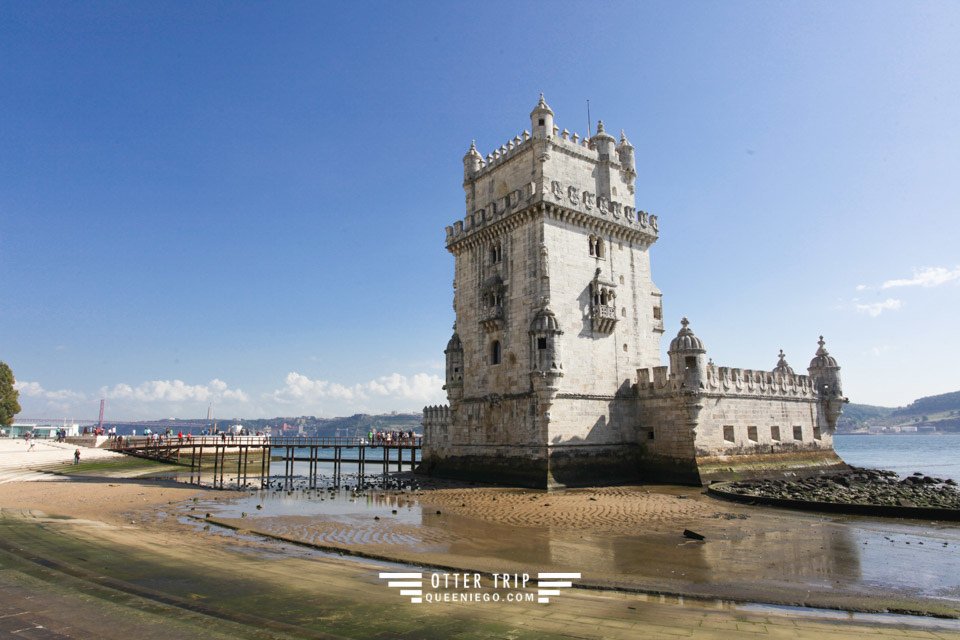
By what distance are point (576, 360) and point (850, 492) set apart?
47.2 feet

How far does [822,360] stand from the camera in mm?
41594

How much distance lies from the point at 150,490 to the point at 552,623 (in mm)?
30403

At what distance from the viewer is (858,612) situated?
9594mm


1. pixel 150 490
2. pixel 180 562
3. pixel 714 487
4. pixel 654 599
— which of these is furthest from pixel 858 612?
pixel 150 490

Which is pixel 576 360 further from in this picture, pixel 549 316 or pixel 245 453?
pixel 245 453

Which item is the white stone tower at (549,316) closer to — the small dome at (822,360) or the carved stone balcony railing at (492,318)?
the carved stone balcony railing at (492,318)

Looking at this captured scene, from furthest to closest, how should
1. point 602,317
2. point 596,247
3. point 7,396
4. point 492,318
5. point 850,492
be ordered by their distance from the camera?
1. point 7,396
2. point 596,247
3. point 492,318
4. point 602,317
5. point 850,492

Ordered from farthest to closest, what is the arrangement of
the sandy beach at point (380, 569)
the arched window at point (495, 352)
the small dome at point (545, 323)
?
the arched window at point (495, 352) < the small dome at point (545, 323) < the sandy beach at point (380, 569)

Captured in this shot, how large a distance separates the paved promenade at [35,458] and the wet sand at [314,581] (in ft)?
64.5

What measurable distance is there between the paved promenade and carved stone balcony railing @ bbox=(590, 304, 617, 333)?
1415 inches

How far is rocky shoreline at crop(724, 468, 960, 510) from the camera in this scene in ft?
76.7

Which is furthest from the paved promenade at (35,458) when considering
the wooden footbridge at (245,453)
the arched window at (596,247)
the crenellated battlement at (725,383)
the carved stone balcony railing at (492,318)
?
the crenellated battlement at (725,383)

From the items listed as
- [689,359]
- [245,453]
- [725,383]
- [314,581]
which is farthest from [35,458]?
[725,383]

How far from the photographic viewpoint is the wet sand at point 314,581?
25.4ft
